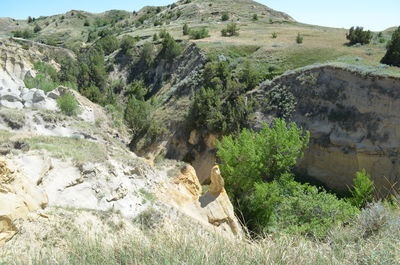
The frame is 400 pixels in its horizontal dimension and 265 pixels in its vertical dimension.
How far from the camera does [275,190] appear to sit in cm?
1947

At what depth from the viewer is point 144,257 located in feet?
12.4

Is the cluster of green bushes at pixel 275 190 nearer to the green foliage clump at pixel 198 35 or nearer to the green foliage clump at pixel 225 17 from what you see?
the green foliage clump at pixel 198 35

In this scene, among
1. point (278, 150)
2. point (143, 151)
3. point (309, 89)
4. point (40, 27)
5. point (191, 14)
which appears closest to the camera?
point (278, 150)

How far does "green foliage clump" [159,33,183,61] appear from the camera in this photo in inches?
1960

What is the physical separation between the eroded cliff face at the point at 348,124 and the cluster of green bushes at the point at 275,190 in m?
4.49

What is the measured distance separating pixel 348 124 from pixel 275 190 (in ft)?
37.1

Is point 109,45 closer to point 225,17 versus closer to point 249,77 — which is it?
point 225,17

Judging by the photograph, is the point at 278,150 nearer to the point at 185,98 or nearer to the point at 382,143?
the point at 382,143

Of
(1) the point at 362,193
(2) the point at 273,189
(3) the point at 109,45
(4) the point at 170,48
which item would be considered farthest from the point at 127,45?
(1) the point at 362,193

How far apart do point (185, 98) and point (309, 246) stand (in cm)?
3453

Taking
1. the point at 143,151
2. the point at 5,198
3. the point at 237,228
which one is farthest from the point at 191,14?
the point at 5,198

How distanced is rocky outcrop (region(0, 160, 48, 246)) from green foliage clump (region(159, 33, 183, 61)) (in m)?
40.8

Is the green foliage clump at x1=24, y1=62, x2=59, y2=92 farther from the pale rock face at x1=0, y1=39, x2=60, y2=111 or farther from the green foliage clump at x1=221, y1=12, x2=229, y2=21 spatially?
the green foliage clump at x1=221, y1=12, x2=229, y2=21

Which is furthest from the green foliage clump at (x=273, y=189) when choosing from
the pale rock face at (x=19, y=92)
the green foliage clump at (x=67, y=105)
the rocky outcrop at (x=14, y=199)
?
the pale rock face at (x=19, y=92)
